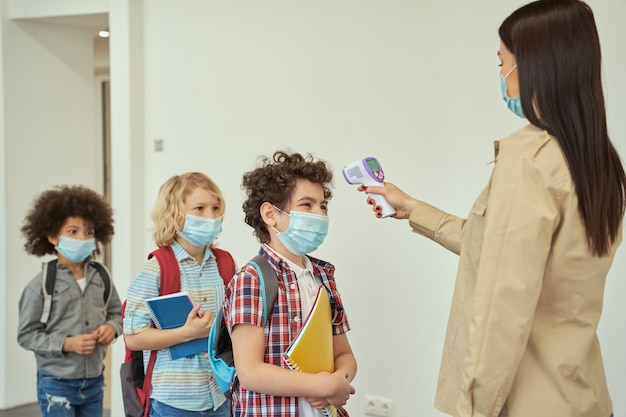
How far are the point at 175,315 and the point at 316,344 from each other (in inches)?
30.9

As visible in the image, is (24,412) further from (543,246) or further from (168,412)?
(543,246)

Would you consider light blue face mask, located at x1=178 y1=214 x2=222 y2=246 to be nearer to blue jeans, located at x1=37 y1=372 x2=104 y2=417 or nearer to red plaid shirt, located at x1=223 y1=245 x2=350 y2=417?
red plaid shirt, located at x1=223 y1=245 x2=350 y2=417

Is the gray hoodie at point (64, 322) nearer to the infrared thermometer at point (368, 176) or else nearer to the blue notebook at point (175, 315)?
the blue notebook at point (175, 315)

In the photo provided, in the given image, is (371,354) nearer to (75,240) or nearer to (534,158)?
(75,240)

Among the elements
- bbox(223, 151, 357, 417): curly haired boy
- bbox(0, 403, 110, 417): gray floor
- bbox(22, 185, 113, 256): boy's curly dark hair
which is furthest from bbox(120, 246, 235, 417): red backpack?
bbox(0, 403, 110, 417): gray floor

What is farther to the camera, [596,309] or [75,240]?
[75,240]

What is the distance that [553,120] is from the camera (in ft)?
5.57

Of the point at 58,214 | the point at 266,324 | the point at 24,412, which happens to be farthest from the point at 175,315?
the point at 24,412

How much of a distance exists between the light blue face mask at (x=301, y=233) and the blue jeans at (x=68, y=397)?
64.5 inches

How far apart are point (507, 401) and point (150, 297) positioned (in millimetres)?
1474

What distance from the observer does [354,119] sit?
3.94 metres

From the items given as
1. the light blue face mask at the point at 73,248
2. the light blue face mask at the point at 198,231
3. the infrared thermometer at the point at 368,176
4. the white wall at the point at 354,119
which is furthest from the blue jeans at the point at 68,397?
the infrared thermometer at the point at 368,176

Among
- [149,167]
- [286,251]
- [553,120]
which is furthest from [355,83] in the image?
[553,120]

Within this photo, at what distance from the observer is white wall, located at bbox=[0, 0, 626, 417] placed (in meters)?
3.60
